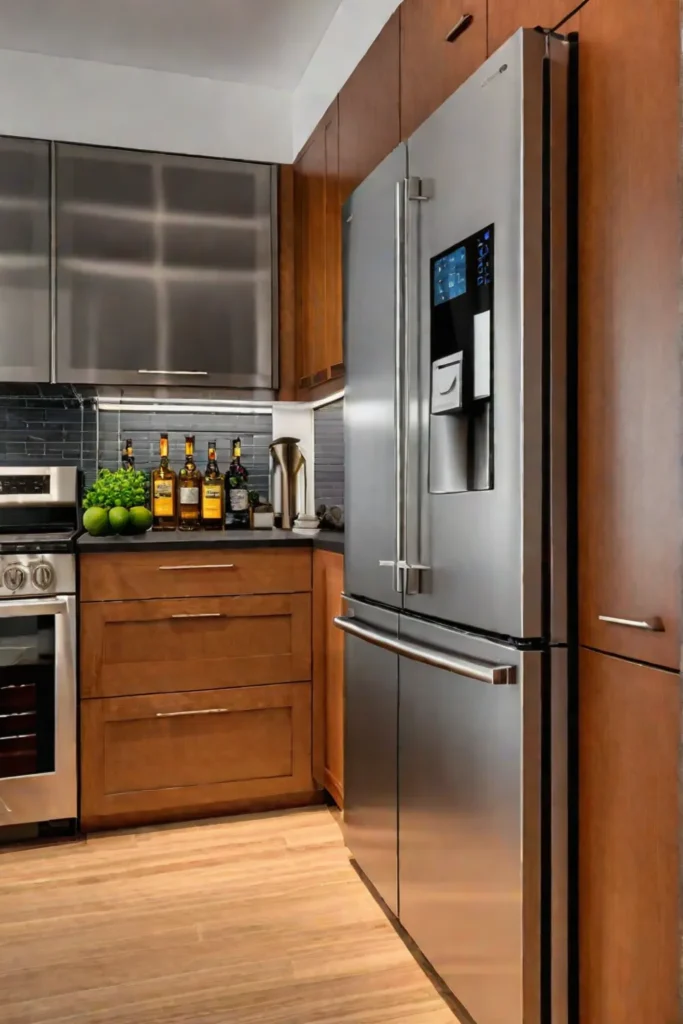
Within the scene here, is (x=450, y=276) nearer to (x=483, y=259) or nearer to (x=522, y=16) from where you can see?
(x=483, y=259)

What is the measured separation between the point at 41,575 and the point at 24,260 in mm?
1152

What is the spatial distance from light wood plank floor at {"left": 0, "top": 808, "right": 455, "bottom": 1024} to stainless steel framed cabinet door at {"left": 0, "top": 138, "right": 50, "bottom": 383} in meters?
1.64

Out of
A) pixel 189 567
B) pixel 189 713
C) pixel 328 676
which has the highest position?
pixel 189 567

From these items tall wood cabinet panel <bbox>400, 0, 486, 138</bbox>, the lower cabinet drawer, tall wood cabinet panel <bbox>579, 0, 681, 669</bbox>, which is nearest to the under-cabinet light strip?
the lower cabinet drawer

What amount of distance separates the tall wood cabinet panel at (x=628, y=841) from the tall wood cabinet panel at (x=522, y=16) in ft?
3.57

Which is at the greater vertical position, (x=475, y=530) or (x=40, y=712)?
(x=475, y=530)

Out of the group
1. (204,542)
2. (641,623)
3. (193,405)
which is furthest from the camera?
(193,405)

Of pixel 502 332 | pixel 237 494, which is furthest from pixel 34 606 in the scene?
pixel 502 332

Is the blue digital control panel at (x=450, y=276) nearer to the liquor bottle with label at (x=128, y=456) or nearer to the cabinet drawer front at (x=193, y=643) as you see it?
the cabinet drawer front at (x=193, y=643)

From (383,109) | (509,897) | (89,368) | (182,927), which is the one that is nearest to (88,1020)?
(182,927)

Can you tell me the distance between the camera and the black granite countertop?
103 inches

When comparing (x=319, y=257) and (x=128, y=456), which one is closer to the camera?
(x=319, y=257)

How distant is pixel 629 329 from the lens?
128 centimetres

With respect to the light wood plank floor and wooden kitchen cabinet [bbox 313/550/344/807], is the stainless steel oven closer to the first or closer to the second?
the light wood plank floor
